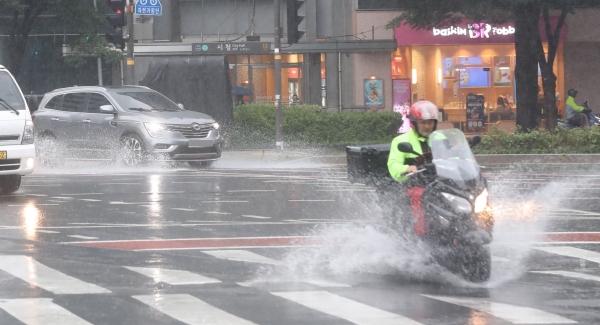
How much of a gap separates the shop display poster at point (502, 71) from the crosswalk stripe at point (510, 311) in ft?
98.0

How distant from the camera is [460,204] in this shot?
809 centimetres

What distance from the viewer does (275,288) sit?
27.4ft

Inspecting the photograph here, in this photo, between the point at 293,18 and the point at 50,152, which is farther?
the point at 293,18

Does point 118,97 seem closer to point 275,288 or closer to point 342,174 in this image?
point 342,174

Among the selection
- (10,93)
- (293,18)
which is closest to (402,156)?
(10,93)

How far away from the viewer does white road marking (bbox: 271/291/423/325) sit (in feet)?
23.3

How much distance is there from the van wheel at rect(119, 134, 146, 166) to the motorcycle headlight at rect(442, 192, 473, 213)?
1407 cm

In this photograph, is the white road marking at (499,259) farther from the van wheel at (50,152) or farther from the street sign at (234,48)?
the street sign at (234,48)

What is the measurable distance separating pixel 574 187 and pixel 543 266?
8.30 meters

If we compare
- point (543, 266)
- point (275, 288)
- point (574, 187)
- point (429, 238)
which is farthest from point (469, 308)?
point (574, 187)

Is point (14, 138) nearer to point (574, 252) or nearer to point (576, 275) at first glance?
point (574, 252)

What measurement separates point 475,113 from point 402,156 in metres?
26.2

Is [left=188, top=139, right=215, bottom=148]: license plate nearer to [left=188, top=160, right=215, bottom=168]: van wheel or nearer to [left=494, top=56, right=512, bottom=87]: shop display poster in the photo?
[left=188, top=160, right=215, bottom=168]: van wheel

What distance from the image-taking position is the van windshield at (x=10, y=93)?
1639 centimetres
